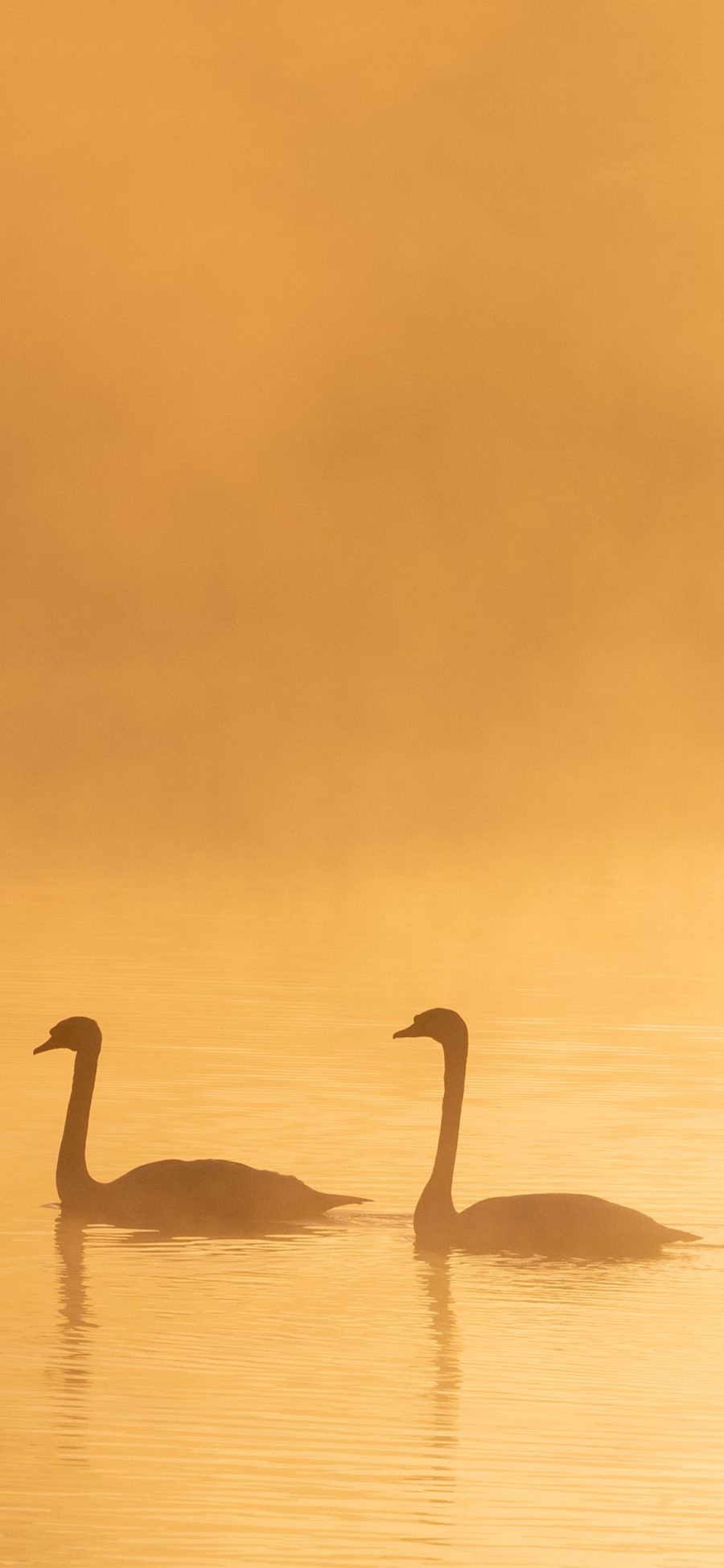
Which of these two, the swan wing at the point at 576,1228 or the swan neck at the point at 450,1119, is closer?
the swan wing at the point at 576,1228

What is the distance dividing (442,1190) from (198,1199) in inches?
53.5

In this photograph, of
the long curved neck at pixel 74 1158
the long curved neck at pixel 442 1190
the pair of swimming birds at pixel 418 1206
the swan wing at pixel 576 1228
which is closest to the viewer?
the swan wing at pixel 576 1228

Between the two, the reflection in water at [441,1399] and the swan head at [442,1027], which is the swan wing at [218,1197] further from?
the swan head at [442,1027]

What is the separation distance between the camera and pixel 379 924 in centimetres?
5681

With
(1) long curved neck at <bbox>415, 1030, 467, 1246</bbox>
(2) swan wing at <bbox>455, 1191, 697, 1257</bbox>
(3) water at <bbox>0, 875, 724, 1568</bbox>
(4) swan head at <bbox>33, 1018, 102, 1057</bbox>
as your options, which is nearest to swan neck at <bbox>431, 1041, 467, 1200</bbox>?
(1) long curved neck at <bbox>415, 1030, 467, 1246</bbox>

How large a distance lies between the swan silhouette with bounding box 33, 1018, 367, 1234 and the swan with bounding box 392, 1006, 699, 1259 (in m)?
0.73

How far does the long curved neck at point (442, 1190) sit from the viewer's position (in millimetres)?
17422

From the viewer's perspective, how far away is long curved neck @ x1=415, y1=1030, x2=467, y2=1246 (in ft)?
57.2

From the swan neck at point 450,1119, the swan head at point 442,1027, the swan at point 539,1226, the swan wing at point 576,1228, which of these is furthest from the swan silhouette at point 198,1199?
the swan head at point 442,1027

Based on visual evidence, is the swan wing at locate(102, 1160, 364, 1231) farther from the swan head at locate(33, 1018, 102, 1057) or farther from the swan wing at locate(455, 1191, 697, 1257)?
the swan head at locate(33, 1018, 102, 1057)

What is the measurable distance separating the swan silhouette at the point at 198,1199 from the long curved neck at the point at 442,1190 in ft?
1.98

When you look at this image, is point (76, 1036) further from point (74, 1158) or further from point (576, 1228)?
point (576, 1228)

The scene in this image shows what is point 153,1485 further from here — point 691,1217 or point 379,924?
→ point 379,924

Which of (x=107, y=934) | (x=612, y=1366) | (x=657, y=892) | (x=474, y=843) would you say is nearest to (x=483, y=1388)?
(x=612, y=1366)
